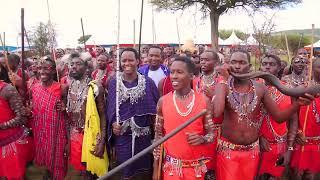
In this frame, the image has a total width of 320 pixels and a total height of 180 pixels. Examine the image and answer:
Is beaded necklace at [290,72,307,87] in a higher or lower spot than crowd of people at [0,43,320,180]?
higher

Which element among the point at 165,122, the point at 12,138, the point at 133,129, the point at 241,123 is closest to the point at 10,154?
the point at 12,138

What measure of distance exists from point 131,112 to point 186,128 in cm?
109

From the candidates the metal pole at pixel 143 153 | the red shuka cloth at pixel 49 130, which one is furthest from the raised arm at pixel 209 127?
the red shuka cloth at pixel 49 130

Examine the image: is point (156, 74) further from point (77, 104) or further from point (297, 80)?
point (297, 80)

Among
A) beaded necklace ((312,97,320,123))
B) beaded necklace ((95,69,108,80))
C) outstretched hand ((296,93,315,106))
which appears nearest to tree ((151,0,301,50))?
beaded necklace ((95,69,108,80))

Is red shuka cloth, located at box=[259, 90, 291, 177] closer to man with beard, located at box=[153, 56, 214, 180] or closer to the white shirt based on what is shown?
man with beard, located at box=[153, 56, 214, 180]

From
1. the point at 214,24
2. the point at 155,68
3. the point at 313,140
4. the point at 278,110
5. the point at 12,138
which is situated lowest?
the point at 313,140

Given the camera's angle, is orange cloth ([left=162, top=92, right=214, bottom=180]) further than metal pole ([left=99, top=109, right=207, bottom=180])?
Yes

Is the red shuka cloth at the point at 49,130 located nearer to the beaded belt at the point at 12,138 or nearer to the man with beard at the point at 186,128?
the beaded belt at the point at 12,138

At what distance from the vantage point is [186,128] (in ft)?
12.0

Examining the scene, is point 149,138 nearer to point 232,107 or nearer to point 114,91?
point 114,91

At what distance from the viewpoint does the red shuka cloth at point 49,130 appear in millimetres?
5172

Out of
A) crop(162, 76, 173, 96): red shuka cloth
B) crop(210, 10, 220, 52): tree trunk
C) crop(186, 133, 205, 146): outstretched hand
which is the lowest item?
crop(186, 133, 205, 146): outstretched hand

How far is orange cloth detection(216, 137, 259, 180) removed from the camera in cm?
403
